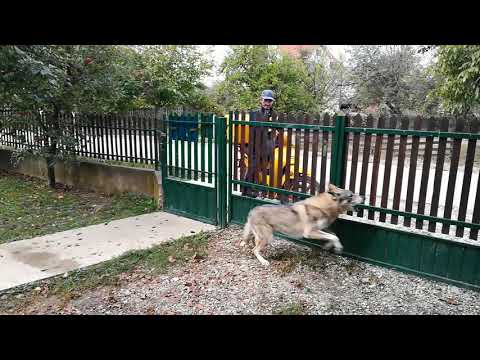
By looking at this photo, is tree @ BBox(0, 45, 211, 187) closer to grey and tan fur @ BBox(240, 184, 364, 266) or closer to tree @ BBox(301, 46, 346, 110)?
grey and tan fur @ BBox(240, 184, 364, 266)

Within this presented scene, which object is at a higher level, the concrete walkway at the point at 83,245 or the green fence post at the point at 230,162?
the green fence post at the point at 230,162

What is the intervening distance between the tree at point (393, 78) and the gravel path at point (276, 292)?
15.6 m

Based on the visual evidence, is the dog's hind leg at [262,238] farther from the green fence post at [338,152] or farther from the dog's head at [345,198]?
the green fence post at [338,152]

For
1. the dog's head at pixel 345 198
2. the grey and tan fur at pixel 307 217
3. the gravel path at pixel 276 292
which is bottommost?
the gravel path at pixel 276 292

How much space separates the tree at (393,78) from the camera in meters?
17.9

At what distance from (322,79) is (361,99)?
2.38 metres

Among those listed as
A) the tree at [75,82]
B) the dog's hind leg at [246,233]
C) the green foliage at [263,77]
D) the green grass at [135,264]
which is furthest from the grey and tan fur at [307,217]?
the green foliage at [263,77]

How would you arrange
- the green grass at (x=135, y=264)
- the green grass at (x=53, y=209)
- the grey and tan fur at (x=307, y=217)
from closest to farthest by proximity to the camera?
the green grass at (x=135, y=264)
the grey and tan fur at (x=307, y=217)
the green grass at (x=53, y=209)

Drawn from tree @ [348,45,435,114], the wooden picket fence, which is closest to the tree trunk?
the wooden picket fence

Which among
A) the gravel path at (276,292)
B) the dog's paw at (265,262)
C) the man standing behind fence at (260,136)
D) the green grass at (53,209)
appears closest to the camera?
the gravel path at (276,292)

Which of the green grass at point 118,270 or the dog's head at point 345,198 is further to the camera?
the dog's head at point 345,198

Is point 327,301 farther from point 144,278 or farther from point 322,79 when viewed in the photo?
point 322,79

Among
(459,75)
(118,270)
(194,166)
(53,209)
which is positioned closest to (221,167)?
(194,166)

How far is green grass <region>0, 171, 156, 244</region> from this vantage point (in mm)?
6289
